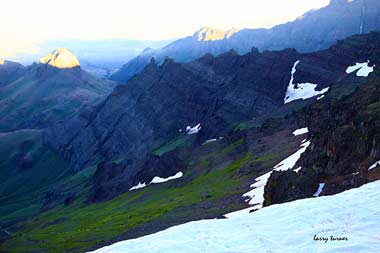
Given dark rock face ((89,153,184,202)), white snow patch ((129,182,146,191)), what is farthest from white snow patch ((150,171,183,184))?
white snow patch ((129,182,146,191))

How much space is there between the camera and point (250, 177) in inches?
3280

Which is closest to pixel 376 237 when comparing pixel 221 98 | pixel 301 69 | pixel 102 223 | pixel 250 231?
pixel 250 231

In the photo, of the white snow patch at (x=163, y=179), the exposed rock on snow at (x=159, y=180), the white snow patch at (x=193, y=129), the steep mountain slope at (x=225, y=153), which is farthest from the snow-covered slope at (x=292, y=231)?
the white snow patch at (x=193, y=129)

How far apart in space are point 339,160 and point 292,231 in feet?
102

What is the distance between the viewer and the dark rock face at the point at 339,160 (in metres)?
42.3

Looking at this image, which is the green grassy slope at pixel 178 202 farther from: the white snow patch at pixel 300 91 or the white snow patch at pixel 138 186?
the white snow patch at pixel 300 91

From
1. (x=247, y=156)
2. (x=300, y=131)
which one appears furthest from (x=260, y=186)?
(x=300, y=131)

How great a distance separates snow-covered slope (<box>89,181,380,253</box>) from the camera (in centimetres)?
2273

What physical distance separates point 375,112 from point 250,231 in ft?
115

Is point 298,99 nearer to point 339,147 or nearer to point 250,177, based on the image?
point 250,177

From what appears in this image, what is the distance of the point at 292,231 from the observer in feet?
82.9

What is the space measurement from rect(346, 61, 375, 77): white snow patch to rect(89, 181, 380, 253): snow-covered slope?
111 meters

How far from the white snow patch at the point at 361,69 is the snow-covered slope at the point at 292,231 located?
111 m

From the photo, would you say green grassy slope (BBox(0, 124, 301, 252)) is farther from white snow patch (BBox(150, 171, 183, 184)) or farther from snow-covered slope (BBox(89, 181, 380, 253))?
snow-covered slope (BBox(89, 181, 380, 253))
